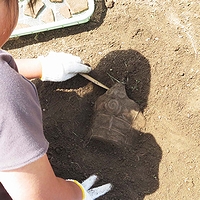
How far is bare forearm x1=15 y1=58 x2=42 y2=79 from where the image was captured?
1556 mm

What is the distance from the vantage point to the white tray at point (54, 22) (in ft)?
5.68

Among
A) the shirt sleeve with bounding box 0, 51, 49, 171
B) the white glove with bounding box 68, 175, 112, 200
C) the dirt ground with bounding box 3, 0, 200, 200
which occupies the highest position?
the shirt sleeve with bounding box 0, 51, 49, 171

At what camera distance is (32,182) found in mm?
1000

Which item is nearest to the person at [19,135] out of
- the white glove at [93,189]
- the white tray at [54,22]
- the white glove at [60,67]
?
the white glove at [93,189]

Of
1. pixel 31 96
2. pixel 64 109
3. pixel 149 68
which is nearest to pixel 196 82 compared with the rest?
pixel 149 68

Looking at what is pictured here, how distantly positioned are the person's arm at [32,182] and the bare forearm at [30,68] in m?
0.58

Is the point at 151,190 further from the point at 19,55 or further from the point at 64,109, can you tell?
the point at 19,55

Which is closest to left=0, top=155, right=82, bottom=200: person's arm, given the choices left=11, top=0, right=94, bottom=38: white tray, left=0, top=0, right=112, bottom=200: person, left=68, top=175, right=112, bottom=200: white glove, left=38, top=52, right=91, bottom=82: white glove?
left=0, top=0, right=112, bottom=200: person

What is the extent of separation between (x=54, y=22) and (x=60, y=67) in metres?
0.33

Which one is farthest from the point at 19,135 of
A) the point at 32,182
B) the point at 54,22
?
the point at 54,22

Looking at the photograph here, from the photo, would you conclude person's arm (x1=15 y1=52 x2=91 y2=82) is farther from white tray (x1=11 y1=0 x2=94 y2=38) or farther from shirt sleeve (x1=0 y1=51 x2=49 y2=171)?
shirt sleeve (x1=0 y1=51 x2=49 y2=171)

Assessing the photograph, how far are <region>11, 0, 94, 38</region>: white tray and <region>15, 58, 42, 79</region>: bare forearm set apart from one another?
256mm

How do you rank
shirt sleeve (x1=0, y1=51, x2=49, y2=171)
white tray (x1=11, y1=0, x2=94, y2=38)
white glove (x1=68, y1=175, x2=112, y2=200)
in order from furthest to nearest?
white tray (x1=11, y1=0, x2=94, y2=38), white glove (x1=68, y1=175, x2=112, y2=200), shirt sleeve (x1=0, y1=51, x2=49, y2=171)

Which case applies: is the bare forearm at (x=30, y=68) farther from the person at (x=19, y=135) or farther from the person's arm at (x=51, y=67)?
the person at (x=19, y=135)
